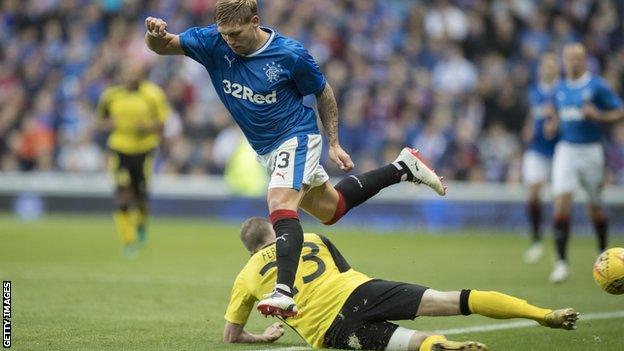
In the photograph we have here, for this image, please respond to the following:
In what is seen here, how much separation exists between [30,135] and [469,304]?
1926 cm

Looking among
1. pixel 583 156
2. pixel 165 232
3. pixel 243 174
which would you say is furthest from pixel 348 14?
pixel 583 156

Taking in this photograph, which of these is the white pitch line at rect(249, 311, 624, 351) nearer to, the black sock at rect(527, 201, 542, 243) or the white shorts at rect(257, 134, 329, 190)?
the white shorts at rect(257, 134, 329, 190)

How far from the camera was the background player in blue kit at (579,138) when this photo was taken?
44.9ft

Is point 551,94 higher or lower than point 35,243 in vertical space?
higher

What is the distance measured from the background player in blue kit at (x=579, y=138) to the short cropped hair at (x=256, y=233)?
6.46 m

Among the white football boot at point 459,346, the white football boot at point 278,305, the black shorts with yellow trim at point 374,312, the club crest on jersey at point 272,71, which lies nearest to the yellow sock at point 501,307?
the black shorts with yellow trim at point 374,312

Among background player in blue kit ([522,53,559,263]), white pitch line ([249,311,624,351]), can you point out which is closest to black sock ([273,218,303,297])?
white pitch line ([249,311,624,351])

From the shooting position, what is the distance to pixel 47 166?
24688mm

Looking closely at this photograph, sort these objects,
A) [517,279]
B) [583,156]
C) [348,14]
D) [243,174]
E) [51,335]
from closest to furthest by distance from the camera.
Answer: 1. [51,335]
2. [517,279]
3. [583,156]
4. [243,174]
5. [348,14]

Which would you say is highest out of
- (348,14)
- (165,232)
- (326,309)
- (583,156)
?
(348,14)

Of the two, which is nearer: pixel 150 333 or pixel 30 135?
pixel 150 333

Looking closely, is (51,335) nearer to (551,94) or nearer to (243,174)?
(551,94)

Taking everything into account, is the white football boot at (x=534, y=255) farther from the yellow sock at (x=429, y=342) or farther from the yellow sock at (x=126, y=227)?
the yellow sock at (x=429, y=342)

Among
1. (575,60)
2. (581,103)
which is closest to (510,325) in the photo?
(581,103)
